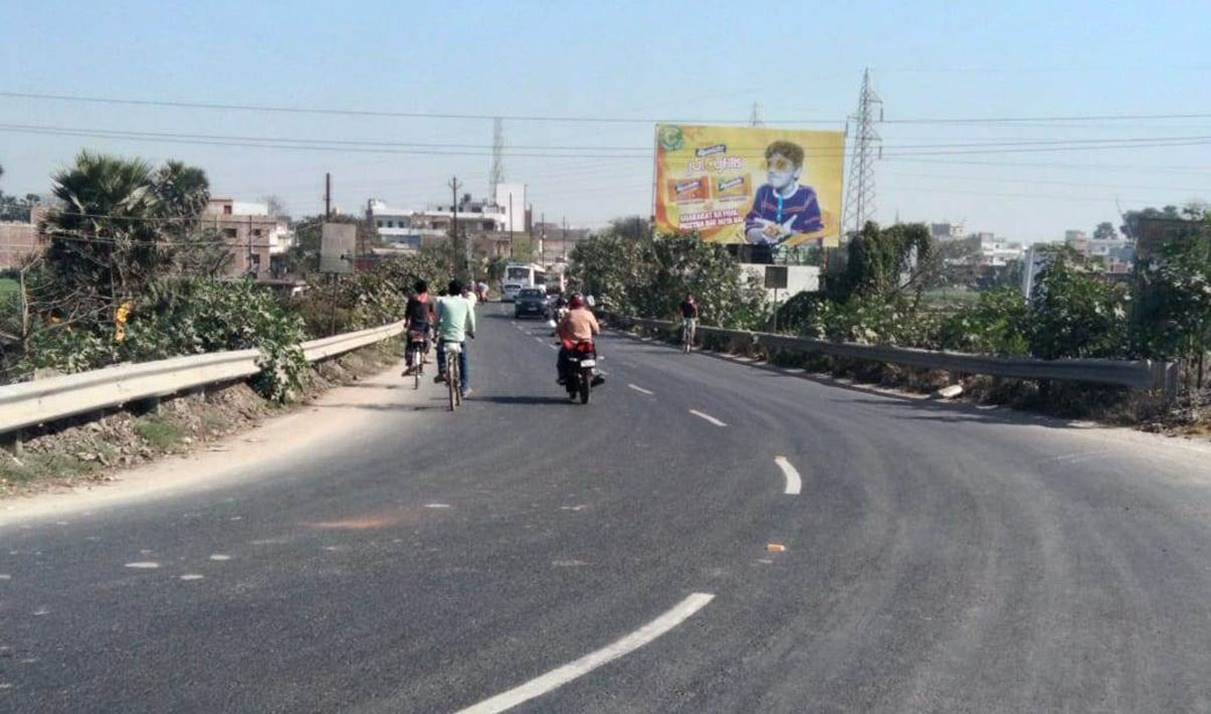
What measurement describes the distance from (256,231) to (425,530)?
63.1 metres

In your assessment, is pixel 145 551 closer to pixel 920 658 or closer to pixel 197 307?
pixel 920 658

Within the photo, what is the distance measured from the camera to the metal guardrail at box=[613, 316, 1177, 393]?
18094 mm

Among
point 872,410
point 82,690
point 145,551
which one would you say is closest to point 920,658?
point 82,690

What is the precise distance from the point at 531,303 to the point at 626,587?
6689cm

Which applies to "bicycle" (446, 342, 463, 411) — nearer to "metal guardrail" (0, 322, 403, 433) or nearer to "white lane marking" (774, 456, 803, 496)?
"metal guardrail" (0, 322, 403, 433)

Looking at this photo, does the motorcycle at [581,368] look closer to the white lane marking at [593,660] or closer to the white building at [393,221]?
the white lane marking at [593,660]

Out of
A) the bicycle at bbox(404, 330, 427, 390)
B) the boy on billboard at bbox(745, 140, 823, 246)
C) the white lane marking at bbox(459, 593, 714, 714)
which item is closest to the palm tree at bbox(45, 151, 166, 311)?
the bicycle at bbox(404, 330, 427, 390)

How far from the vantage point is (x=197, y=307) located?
18.2m

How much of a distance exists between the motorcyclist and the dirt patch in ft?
14.3

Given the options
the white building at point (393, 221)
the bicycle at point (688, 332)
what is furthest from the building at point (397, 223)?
the bicycle at point (688, 332)

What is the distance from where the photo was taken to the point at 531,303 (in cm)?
7419

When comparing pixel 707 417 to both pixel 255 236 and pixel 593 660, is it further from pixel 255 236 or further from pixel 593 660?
pixel 255 236

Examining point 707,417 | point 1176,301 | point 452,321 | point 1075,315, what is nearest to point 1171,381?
point 1176,301

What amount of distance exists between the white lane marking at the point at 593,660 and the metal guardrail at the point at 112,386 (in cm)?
625
